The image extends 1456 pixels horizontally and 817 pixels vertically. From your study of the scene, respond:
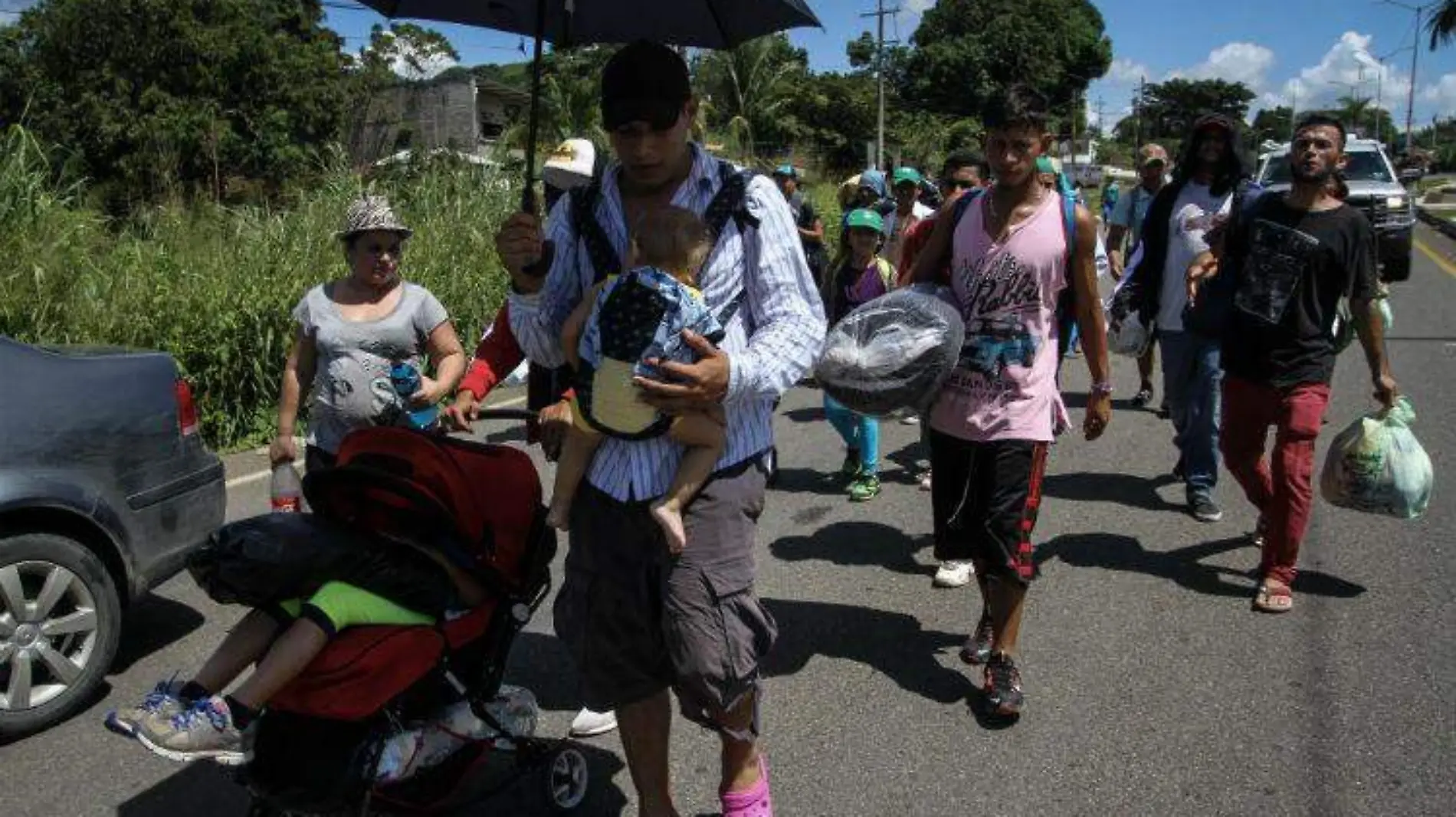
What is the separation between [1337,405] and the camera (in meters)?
8.12

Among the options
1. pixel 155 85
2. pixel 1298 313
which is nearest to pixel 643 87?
pixel 1298 313


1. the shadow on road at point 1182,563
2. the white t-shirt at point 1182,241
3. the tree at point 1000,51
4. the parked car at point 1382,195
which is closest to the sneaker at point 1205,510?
the shadow on road at point 1182,563

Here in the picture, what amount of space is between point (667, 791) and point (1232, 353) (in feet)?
10.5

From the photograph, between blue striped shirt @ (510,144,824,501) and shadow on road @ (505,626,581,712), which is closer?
blue striped shirt @ (510,144,824,501)

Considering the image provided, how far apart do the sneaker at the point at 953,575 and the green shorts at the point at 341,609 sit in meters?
2.92

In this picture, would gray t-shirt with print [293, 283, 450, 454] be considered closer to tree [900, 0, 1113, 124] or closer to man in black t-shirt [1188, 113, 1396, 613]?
man in black t-shirt [1188, 113, 1396, 613]

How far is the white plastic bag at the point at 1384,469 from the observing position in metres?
4.45

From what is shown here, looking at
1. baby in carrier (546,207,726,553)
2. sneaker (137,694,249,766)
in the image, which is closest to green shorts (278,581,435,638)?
sneaker (137,694,249,766)

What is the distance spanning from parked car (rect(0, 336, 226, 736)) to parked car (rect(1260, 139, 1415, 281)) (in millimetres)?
14615

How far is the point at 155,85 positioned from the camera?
87.9ft

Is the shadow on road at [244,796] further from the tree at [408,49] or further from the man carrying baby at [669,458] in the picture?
the tree at [408,49]

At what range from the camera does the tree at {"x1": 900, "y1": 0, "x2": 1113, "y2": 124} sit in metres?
68.6

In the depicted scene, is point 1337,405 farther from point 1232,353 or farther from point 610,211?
point 610,211

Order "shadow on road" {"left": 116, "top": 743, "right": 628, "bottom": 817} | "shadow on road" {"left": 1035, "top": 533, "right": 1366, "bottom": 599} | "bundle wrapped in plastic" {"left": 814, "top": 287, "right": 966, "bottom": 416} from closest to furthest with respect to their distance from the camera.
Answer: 1. "shadow on road" {"left": 116, "top": 743, "right": 628, "bottom": 817}
2. "bundle wrapped in plastic" {"left": 814, "top": 287, "right": 966, "bottom": 416}
3. "shadow on road" {"left": 1035, "top": 533, "right": 1366, "bottom": 599}
